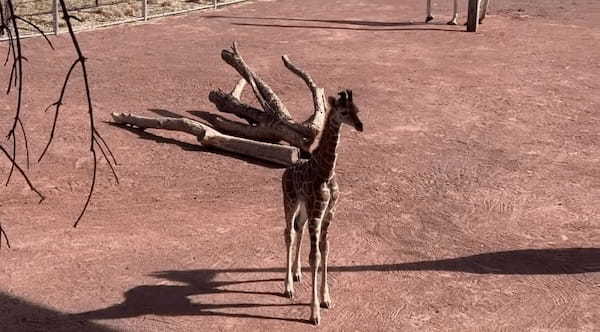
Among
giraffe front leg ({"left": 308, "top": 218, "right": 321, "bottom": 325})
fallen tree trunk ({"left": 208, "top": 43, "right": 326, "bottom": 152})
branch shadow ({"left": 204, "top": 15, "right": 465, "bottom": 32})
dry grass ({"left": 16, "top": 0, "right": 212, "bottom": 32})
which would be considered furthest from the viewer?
branch shadow ({"left": 204, "top": 15, "right": 465, "bottom": 32})

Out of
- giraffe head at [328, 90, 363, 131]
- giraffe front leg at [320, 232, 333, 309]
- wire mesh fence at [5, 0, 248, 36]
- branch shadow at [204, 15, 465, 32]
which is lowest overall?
giraffe front leg at [320, 232, 333, 309]

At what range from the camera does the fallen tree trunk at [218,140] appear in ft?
37.0

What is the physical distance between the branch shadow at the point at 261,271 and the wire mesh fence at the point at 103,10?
1116 cm

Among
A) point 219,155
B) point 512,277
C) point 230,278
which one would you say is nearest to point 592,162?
point 512,277

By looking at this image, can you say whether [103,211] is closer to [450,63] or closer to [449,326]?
[449,326]

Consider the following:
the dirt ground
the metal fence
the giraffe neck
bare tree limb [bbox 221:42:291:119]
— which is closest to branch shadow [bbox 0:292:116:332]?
the dirt ground

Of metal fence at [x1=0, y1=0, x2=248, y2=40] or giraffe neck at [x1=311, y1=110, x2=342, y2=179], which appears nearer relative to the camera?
giraffe neck at [x1=311, y1=110, x2=342, y2=179]

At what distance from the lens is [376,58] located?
679 inches

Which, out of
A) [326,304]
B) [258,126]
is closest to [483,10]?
[258,126]

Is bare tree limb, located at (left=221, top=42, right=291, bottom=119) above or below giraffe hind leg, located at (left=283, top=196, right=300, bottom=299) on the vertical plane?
above

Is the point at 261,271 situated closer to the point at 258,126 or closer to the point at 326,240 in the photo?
the point at 326,240

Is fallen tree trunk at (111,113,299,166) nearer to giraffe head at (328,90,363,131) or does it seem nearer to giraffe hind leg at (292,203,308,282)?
giraffe hind leg at (292,203,308,282)

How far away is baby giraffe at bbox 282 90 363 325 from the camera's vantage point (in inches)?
281

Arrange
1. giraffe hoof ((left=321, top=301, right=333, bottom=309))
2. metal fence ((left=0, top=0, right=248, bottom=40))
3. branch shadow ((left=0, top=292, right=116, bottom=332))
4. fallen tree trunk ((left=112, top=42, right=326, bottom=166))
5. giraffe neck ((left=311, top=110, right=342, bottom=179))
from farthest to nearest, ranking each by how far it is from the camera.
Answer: metal fence ((left=0, top=0, right=248, bottom=40))
fallen tree trunk ((left=112, top=42, right=326, bottom=166))
giraffe hoof ((left=321, top=301, right=333, bottom=309))
branch shadow ((left=0, top=292, right=116, bottom=332))
giraffe neck ((left=311, top=110, right=342, bottom=179))
